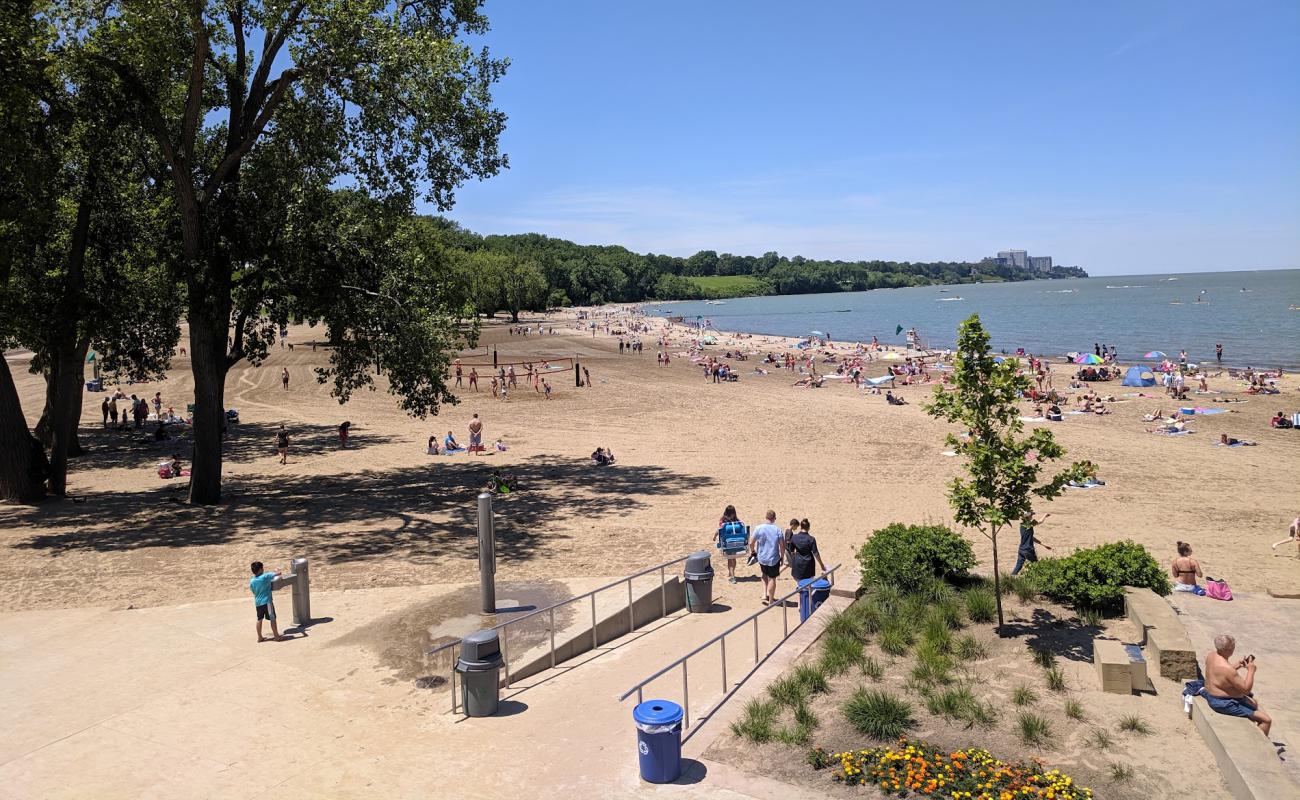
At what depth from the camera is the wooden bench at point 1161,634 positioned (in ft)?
27.8

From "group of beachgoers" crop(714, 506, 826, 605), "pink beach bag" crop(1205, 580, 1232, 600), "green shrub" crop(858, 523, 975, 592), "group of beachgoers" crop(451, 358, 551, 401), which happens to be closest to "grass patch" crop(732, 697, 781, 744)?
"green shrub" crop(858, 523, 975, 592)

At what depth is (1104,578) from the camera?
1044cm

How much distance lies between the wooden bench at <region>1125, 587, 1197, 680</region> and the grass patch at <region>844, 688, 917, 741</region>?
2929 millimetres

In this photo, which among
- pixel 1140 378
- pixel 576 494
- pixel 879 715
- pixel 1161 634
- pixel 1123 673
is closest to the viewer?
pixel 879 715

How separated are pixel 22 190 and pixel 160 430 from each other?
13.1 m

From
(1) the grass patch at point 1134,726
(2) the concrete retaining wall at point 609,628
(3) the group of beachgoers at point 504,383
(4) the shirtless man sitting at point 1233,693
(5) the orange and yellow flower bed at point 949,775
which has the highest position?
(3) the group of beachgoers at point 504,383

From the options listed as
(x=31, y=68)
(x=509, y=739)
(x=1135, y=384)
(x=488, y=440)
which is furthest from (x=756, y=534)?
(x=1135, y=384)

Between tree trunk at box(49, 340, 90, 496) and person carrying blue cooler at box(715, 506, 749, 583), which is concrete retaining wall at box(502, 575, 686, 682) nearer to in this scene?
person carrying blue cooler at box(715, 506, 749, 583)

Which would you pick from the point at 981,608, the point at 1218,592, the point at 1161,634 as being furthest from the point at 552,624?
the point at 1218,592

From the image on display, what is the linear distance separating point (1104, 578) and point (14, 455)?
71.9 feet

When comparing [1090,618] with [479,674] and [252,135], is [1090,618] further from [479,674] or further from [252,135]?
[252,135]

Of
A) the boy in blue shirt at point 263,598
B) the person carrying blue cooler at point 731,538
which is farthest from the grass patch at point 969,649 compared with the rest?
the boy in blue shirt at point 263,598

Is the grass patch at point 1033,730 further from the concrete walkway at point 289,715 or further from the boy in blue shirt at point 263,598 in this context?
the boy in blue shirt at point 263,598

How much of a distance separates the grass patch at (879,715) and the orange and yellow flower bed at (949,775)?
0.33m
